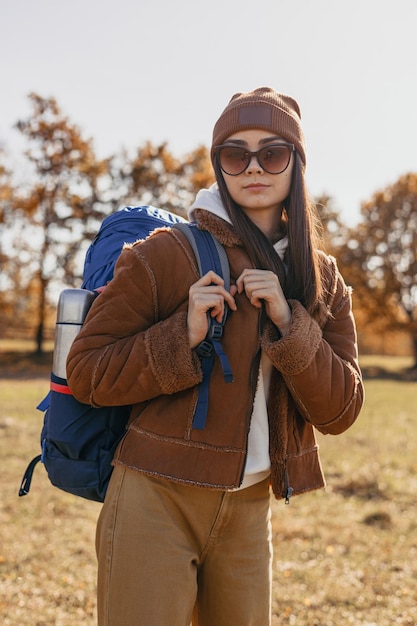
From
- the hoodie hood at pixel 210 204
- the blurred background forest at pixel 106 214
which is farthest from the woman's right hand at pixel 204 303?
the blurred background forest at pixel 106 214

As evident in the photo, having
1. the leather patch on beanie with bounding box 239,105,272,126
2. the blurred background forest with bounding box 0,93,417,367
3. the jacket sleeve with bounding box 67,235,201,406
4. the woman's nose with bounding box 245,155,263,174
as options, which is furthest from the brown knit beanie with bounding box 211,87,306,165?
the blurred background forest with bounding box 0,93,417,367

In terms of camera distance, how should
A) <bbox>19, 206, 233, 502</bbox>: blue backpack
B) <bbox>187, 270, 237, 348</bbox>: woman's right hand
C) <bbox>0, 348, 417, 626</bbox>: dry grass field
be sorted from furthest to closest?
<bbox>0, 348, 417, 626</bbox>: dry grass field
<bbox>19, 206, 233, 502</bbox>: blue backpack
<bbox>187, 270, 237, 348</bbox>: woman's right hand

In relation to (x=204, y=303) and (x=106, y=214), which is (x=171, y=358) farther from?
(x=106, y=214)

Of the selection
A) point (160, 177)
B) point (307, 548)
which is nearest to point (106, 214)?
point (160, 177)

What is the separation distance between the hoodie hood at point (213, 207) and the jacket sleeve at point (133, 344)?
0.22m

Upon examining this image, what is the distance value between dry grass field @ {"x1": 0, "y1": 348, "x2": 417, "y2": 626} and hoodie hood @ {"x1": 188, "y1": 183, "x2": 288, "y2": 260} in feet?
9.52

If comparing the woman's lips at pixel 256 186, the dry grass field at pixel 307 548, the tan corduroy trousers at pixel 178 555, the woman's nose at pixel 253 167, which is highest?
the woman's nose at pixel 253 167

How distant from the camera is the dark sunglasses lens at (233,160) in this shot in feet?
7.51

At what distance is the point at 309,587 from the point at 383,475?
146 inches

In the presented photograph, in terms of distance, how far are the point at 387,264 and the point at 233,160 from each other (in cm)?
3364

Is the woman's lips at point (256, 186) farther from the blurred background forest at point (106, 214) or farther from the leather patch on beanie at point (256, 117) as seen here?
the blurred background forest at point (106, 214)

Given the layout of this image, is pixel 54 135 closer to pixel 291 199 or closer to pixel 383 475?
pixel 383 475

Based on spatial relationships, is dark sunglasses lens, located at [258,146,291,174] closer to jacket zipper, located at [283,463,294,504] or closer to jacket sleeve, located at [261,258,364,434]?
jacket sleeve, located at [261,258,364,434]

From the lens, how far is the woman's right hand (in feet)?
6.63
